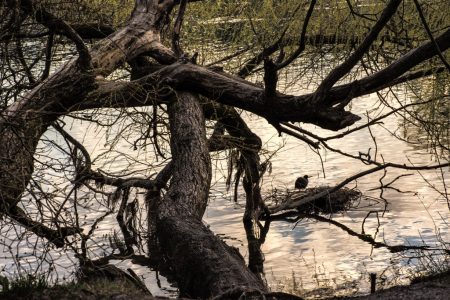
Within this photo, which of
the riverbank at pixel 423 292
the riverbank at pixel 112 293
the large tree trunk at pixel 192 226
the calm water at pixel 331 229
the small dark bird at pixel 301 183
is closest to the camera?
the riverbank at pixel 112 293

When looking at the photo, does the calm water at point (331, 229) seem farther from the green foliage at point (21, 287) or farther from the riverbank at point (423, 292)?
the riverbank at point (423, 292)

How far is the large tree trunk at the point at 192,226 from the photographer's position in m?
A: 5.77

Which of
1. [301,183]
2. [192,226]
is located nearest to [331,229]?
[301,183]

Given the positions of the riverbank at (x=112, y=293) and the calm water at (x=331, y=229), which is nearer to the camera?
the riverbank at (x=112, y=293)

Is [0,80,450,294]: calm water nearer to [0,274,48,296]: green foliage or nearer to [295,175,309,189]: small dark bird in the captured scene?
[295,175,309,189]: small dark bird

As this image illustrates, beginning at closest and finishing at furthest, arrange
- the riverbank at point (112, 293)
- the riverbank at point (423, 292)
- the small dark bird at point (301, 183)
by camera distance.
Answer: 1. the riverbank at point (112, 293)
2. the riverbank at point (423, 292)
3. the small dark bird at point (301, 183)

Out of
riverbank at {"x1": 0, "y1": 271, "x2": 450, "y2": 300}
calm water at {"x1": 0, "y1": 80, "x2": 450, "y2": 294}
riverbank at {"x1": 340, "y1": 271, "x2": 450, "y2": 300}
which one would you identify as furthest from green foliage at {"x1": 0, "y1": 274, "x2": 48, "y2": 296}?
riverbank at {"x1": 340, "y1": 271, "x2": 450, "y2": 300}

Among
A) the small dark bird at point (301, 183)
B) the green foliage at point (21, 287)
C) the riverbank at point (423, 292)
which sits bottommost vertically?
the riverbank at point (423, 292)

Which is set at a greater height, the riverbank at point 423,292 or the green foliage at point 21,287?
the green foliage at point 21,287

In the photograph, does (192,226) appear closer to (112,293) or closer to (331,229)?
(112,293)

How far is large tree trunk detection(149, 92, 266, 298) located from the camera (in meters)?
5.77

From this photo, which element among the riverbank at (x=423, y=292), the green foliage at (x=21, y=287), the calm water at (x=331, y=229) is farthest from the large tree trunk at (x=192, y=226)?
the green foliage at (x=21, y=287)

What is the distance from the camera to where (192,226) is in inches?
259

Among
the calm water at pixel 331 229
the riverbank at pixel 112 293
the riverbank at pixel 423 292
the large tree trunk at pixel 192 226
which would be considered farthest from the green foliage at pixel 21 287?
the riverbank at pixel 423 292
